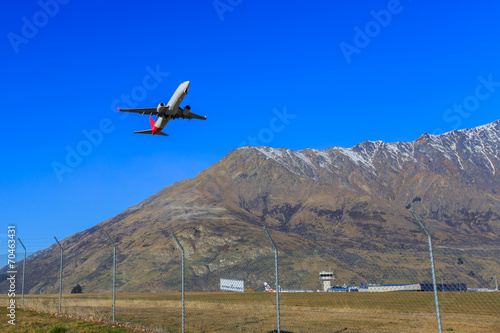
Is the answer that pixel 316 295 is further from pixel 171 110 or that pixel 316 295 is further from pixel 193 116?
pixel 171 110

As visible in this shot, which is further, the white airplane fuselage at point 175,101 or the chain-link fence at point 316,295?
the white airplane fuselage at point 175,101

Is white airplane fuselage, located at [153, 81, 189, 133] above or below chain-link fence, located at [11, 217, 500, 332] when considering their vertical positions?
above

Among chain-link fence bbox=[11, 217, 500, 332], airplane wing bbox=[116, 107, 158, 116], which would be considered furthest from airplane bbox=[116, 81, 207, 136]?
chain-link fence bbox=[11, 217, 500, 332]

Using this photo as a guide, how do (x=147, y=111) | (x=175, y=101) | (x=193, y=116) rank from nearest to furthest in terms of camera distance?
(x=175, y=101) < (x=147, y=111) < (x=193, y=116)

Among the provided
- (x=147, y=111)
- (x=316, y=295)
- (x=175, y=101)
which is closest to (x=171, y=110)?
(x=175, y=101)

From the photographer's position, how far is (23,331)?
1859 cm

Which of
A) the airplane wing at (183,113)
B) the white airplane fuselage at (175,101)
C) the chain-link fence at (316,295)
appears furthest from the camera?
the airplane wing at (183,113)

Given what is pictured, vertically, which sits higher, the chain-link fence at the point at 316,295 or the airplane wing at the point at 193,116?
the airplane wing at the point at 193,116

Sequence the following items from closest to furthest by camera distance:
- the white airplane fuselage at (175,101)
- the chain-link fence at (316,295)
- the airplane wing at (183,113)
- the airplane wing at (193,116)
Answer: the chain-link fence at (316,295) < the white airplane fuselage at (175,101) < the airplane wing at (183,113) < the airplane wing at (193,116)

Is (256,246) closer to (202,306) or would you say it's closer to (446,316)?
(202,306)

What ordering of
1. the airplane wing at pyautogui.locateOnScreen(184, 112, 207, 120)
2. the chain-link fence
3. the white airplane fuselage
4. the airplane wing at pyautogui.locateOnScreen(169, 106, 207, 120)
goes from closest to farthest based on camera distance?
the chain-link fence, the white airplane fuselage, the airplane wing at pyautogui.locateOnScreen(169, 106, 207, 120), the airplane wing at pyautogui.locateOnScreen(184, 112, 207, 120)

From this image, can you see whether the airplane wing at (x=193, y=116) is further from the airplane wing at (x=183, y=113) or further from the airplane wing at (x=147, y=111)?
the airplane wing at (x=147, y=111)

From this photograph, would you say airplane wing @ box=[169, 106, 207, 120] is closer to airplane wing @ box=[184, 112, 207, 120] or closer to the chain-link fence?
airplane wing @ box=[184, 112, 207, 120]

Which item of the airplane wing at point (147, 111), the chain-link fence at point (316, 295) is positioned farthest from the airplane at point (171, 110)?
the chain-link fence at point (316, 295)
